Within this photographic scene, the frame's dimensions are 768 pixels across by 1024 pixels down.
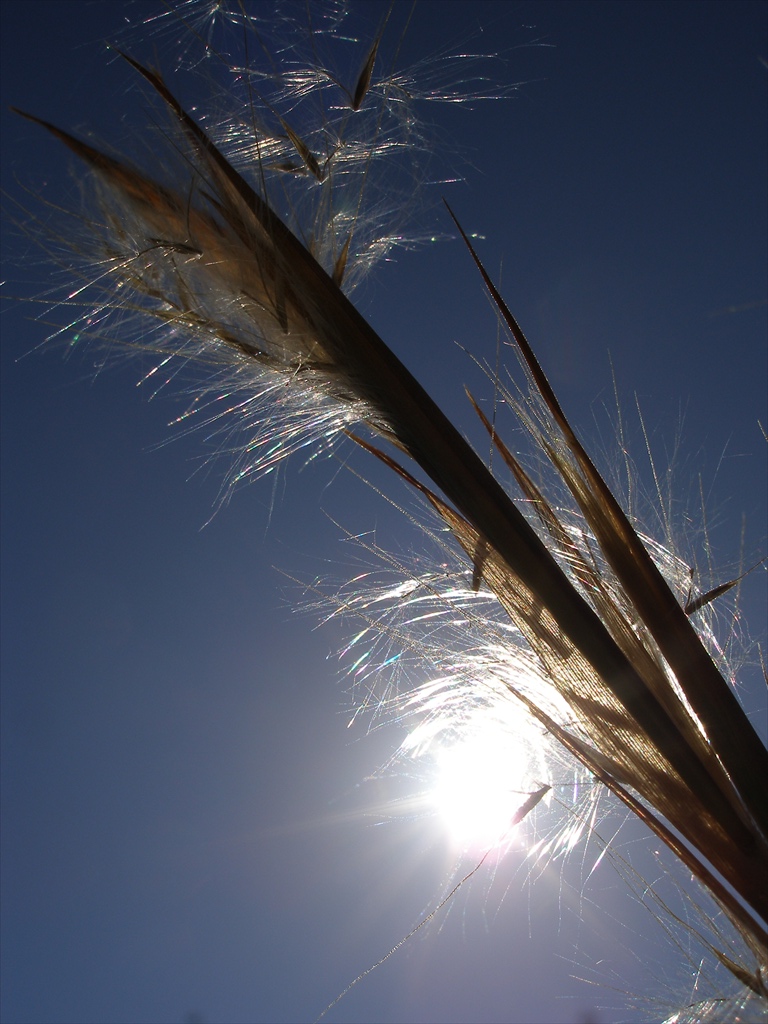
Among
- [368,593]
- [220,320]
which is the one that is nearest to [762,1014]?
[368,593]

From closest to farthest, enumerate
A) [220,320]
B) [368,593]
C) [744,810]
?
1. [744,810]
2. [220,320]
3. [368,593]

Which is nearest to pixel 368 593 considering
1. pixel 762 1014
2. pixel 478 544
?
pixel 478 544

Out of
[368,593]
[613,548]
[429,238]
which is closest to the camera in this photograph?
[613,548]

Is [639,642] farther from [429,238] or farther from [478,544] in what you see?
[429,238]

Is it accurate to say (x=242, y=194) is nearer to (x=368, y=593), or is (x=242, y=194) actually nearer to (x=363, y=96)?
(x=363, y=96)

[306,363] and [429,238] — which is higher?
[429,238]

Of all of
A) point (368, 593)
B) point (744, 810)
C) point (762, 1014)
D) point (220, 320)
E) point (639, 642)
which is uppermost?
point (220, 320)

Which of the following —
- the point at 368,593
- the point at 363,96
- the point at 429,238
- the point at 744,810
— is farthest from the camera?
the point at 429,238

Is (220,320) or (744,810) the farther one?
(220,320)

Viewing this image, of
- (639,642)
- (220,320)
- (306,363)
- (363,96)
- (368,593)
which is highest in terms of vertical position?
(363,96)
